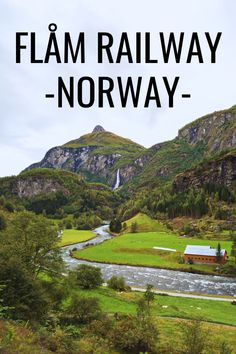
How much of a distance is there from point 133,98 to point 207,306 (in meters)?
40.2

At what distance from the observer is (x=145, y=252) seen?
118 meters

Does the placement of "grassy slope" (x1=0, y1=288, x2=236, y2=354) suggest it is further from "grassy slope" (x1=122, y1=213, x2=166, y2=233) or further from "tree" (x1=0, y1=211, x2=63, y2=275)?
"grassy slope" (x1=122, y1=213, x2=166, y2=233)

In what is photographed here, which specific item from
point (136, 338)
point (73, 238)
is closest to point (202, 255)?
point (136, 338)

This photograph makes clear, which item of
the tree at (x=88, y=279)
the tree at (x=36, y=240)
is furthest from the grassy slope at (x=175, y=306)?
the tree at (x=36, y=240)

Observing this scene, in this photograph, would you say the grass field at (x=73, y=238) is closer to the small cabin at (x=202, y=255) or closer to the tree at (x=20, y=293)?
the small cabin at (x=202, y=255)

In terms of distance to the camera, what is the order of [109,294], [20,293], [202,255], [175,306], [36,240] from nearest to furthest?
[20,293] → [36,240] → [175,306] → [109,294] → [202,255]

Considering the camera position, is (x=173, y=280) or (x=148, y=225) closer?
(x=173, y=280)

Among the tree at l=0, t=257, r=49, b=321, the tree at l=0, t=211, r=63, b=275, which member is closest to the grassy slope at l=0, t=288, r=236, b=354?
the tree at l=0, t=257, r=49, b=321

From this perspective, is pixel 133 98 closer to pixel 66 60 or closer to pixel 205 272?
pixel 66 60

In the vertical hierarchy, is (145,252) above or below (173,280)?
above

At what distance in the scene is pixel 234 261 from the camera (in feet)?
323

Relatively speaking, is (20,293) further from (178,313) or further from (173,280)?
(173,280)

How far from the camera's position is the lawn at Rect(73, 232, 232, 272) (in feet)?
341

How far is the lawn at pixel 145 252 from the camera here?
341 ft
